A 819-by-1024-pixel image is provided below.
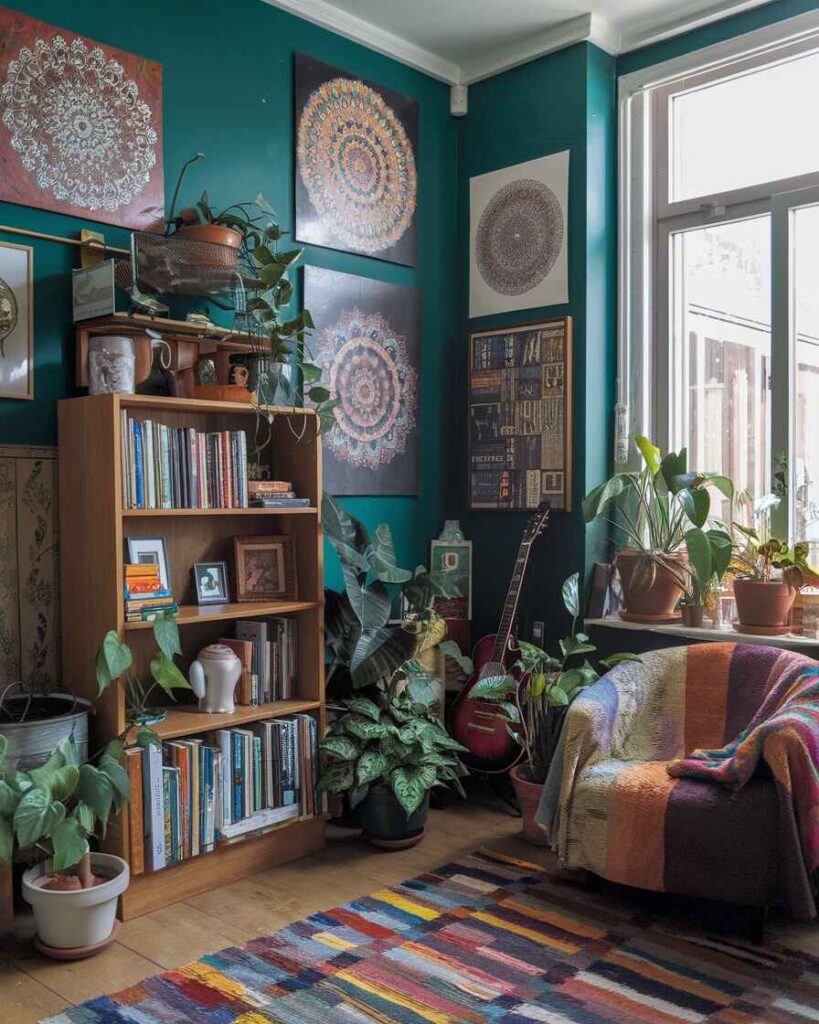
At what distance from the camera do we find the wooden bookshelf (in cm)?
274

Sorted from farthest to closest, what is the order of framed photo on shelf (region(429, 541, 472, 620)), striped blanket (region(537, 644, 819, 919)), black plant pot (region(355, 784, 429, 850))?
framed photo on shelf (region(429, 541, 472, 620))
black plant pot (region(355, 784, 429, 850))
striped blanket (region(537, 644, 819, 919))

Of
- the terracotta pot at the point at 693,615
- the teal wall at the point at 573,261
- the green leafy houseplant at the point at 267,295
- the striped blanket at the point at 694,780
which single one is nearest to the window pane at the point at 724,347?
the teal wall at the point at 573,261

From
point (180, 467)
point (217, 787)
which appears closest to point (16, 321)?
point (180, 467)

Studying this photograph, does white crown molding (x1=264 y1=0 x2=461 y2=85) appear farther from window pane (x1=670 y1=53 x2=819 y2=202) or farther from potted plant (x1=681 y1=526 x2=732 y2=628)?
potted plant (x1=681 y1=526 x2=732 y2=628)

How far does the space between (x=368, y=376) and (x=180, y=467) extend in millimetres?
1139

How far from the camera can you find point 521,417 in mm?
4004

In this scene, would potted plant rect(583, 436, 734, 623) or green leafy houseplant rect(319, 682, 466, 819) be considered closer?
green leafy houseplant rect(319, 682, 466, 819)

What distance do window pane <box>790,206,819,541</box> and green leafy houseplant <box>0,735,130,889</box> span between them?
2435 millimetres

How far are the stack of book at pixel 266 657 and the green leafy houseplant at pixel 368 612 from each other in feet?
0.60

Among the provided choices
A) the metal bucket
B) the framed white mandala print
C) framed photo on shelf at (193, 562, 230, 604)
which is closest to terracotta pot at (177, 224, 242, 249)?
the framed white mandala print

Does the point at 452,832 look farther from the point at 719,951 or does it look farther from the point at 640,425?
the point at 640,425

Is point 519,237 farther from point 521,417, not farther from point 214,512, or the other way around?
point 214,512

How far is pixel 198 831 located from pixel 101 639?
0.63m

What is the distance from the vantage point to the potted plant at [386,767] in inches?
122
